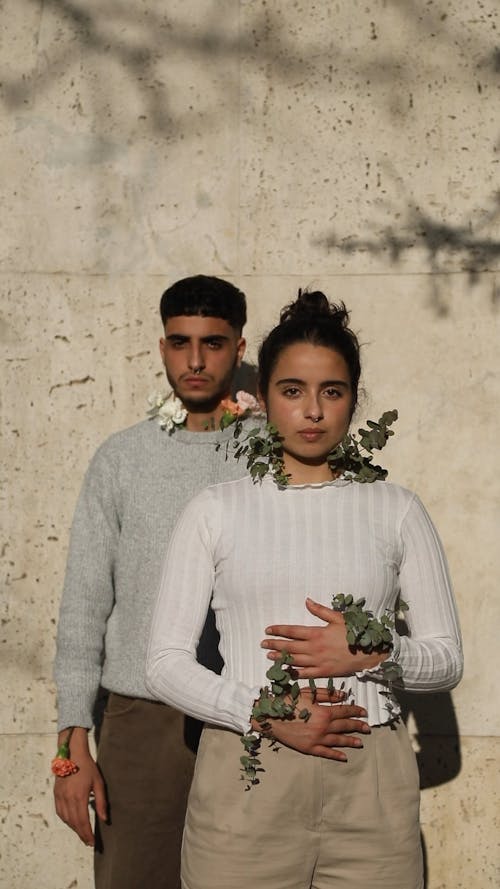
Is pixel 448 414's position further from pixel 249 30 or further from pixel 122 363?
pixel 249 30

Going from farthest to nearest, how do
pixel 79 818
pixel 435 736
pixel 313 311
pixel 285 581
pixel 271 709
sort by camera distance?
1. pixel 435 736
2. pixel 79 818
3. pixel 313 311
4. pixel 285 581
5. pixel 271 709

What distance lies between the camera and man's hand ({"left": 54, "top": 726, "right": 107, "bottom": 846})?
322cm

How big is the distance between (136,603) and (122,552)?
7.1 inches

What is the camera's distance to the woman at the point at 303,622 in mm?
2348

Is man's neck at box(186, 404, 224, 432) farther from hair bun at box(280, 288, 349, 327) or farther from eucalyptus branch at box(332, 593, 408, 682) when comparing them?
eucalyptus branch at box(332, 593, 408, 682)

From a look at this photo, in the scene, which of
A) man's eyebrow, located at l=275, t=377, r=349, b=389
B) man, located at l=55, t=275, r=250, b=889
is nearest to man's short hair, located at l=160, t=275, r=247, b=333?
man, located at l=55, t=275, r=250, b=889

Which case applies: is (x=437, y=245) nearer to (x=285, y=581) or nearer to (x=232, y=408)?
(x=232, y=408)

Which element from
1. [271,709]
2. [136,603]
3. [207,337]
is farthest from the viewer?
[207,337]

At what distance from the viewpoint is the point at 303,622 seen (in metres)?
2.44

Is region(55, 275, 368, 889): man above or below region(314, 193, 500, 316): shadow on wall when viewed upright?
below

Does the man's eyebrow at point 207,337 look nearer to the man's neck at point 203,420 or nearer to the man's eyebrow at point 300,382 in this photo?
the man's neck at point 203,420

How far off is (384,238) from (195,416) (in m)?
1.22

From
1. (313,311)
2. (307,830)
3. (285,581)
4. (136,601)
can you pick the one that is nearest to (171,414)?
(136,601)

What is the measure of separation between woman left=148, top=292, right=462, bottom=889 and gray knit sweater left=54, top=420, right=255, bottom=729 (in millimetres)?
787
